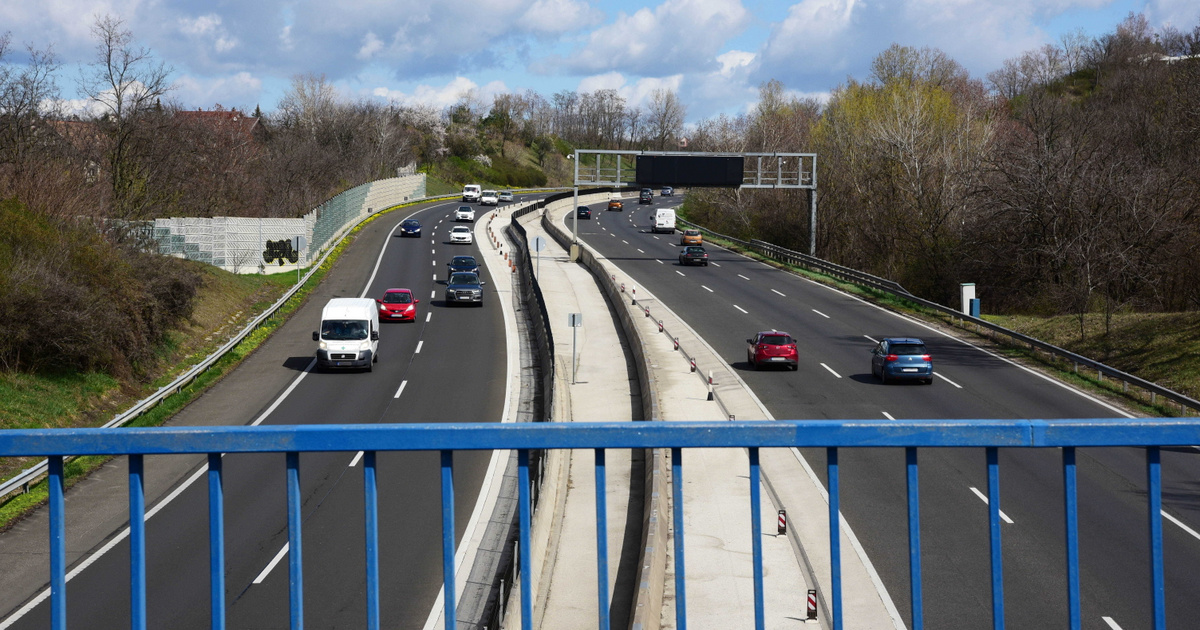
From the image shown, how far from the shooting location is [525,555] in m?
3.23

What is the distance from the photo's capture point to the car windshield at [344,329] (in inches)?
1388

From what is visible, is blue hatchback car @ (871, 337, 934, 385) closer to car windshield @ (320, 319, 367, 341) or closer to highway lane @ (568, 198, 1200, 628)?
highway lane @ (568, 198, 1200, 628)

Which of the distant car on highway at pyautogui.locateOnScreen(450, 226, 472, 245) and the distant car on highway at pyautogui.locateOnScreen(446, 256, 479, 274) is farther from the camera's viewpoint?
the distant car on highway at pyautogui.locateOnScreen(450, 226, 472, 245)

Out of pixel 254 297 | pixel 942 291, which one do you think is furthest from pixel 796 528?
pixel 942 291

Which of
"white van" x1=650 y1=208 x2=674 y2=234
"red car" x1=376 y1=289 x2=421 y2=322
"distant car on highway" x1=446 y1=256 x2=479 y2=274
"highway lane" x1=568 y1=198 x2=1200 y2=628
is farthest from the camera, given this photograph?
"white van" x1=650 y1=208 x2=674 y2=234

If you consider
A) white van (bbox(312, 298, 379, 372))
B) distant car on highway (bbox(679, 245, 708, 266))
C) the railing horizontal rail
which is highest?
distant car on highway (bbox(679, 245, 708, 266))

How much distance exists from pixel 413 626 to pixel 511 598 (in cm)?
228

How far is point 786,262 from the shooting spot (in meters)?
67.7

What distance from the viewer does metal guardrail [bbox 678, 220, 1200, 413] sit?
95.5ft

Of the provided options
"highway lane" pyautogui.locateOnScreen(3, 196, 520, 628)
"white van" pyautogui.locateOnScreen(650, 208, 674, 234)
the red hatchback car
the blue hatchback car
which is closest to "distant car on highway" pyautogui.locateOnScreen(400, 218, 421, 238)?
"white van" pyautogui.locateOnScreen(650, 208, 674, 234)

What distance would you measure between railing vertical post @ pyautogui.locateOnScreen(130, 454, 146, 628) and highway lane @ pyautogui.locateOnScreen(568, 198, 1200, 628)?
11507 mm

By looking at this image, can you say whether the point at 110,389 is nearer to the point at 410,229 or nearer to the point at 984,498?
the point at 984,498

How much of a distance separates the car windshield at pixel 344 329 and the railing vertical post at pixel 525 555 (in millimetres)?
32910

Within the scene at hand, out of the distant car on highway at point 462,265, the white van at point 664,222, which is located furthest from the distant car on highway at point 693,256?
the white van at point 664,222
